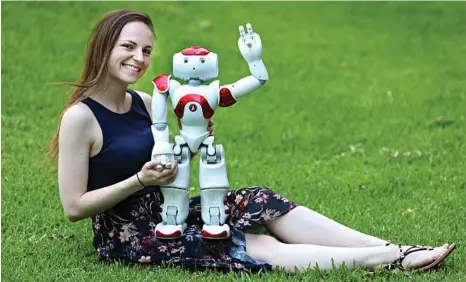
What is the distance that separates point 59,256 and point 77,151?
0.67 m

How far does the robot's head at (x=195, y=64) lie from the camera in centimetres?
431

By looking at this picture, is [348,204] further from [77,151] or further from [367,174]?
[77,151]

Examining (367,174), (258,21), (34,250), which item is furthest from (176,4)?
(34,250)

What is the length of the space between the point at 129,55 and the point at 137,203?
0.71 m

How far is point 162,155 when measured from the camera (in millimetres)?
4270

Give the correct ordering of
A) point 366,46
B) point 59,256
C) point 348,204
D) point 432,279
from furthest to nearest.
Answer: point 366,46
point 348,204
point 59,256
point 432,279

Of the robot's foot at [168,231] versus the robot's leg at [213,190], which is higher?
the robot's leg at [213,190]

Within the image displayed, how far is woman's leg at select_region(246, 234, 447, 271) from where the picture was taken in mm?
4363

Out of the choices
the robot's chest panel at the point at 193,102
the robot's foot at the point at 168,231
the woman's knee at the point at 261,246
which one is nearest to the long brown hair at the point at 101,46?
the robot's chest panel at the point at 193,102

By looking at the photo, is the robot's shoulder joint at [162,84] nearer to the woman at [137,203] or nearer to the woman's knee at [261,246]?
the woman at [137,203]

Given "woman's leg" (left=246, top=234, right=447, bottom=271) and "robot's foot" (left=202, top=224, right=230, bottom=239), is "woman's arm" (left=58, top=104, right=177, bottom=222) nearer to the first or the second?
"robot's foot" (left=202, top=224, right=230, bottom=239)

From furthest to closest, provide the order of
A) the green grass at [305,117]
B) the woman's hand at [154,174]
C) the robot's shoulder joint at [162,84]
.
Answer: the green grass at [305,117] → the robot's shoulder joint at [162,84] → the woman's hand at [154,174]

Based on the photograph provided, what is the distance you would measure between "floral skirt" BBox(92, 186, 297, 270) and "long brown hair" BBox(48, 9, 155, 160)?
0.51m

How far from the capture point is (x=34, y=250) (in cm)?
488
